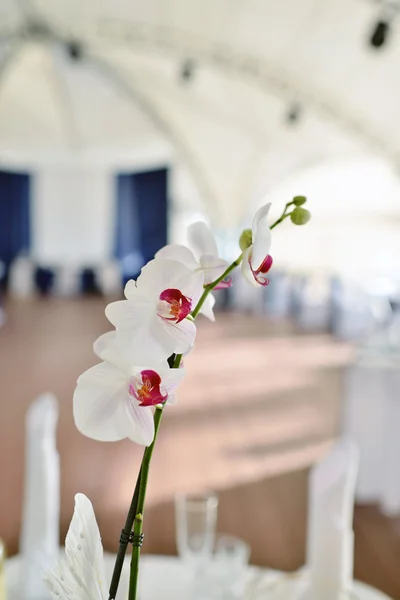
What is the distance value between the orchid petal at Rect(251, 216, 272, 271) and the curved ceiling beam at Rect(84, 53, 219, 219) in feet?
38.2

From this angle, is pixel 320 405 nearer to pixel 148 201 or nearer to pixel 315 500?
pixel 315 500

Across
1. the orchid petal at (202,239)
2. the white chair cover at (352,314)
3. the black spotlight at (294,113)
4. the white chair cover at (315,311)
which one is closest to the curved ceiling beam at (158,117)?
the black spotlight at (294,113)

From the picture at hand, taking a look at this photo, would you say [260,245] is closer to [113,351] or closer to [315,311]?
[113,351]

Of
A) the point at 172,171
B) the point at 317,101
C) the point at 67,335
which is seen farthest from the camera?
the point at 172,171

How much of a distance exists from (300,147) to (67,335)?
701 cm

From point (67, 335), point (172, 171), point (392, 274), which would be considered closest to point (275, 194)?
point (172, 171)

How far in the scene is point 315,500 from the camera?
1.13m

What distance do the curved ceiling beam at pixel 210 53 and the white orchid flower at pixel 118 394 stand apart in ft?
29.2

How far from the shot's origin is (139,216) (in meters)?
16.0

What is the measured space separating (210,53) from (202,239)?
29.5 feet


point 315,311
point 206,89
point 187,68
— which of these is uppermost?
point 206,89

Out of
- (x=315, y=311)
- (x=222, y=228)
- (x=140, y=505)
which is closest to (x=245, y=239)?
(x=140, y=505)

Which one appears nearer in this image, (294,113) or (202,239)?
(202,239)

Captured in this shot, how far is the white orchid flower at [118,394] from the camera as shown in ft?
1.97
